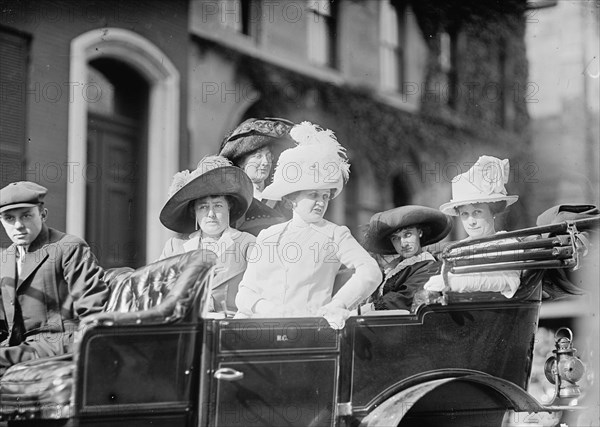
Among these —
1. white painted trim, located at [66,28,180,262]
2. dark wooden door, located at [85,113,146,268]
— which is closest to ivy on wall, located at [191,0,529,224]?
white painted trim, located at [66,28,180,262]

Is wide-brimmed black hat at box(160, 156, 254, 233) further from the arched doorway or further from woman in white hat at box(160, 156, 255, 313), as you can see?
the arched doorway

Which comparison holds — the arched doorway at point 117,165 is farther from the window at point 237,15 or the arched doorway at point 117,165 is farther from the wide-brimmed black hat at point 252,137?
the wide-brimmed black hat at point 252,137

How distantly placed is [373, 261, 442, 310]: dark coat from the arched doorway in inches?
169

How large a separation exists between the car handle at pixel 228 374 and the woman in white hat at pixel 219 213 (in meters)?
0.66

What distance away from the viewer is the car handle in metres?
3.26

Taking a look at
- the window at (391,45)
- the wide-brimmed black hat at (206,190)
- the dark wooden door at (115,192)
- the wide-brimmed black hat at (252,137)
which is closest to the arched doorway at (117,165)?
the dark wooden door at (115,192)

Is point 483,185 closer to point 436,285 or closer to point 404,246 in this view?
point 404,246

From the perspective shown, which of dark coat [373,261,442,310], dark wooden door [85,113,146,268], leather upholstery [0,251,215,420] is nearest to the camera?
leather upholstery [0,251,215,420]

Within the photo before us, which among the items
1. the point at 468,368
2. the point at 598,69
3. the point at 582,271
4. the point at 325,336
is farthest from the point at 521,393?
the point at 598,69

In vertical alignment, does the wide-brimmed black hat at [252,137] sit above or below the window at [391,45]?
below

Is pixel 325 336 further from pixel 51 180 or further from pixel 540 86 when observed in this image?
pixel 540 86

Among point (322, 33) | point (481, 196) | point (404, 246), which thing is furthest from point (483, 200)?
point (322, 33)

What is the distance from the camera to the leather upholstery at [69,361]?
3.13 meters

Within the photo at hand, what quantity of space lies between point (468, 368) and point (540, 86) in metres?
11.4
